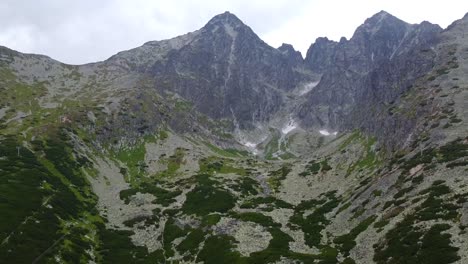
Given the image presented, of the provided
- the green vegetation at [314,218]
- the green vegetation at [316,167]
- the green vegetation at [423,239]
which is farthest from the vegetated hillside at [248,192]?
the green vegetation at [316,167]

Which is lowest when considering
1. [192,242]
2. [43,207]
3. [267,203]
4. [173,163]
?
[192,242]

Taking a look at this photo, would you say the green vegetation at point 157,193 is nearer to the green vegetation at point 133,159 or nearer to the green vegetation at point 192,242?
the green vegetation at point 133,159

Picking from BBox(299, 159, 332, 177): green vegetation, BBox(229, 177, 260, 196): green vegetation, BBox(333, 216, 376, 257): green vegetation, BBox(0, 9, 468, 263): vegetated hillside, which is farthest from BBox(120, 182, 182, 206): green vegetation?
BBox(333, 216, 376, 257): green vegetation

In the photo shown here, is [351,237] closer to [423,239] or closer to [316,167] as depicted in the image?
[423,239]

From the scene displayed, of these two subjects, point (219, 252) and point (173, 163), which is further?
point (173, 163)

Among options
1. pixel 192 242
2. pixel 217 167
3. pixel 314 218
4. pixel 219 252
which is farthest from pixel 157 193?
pixel 219 252

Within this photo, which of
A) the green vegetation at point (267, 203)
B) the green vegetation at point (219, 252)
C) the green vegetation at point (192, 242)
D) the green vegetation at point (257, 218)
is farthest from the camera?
the green vegetation at point (267, 203)

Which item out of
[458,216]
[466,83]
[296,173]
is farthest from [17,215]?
[466,83]

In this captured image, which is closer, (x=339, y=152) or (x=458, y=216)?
(x=458, y=216)

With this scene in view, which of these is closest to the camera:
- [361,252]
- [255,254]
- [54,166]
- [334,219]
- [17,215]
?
[361,252]

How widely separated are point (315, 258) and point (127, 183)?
272 feet

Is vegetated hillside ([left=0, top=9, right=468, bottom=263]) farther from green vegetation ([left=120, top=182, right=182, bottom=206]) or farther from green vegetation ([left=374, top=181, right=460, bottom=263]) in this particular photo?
green vegetation ([left=120, top=182, right=182, bottom=206])

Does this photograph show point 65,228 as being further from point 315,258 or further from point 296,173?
point 296,173

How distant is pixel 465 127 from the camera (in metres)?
103
